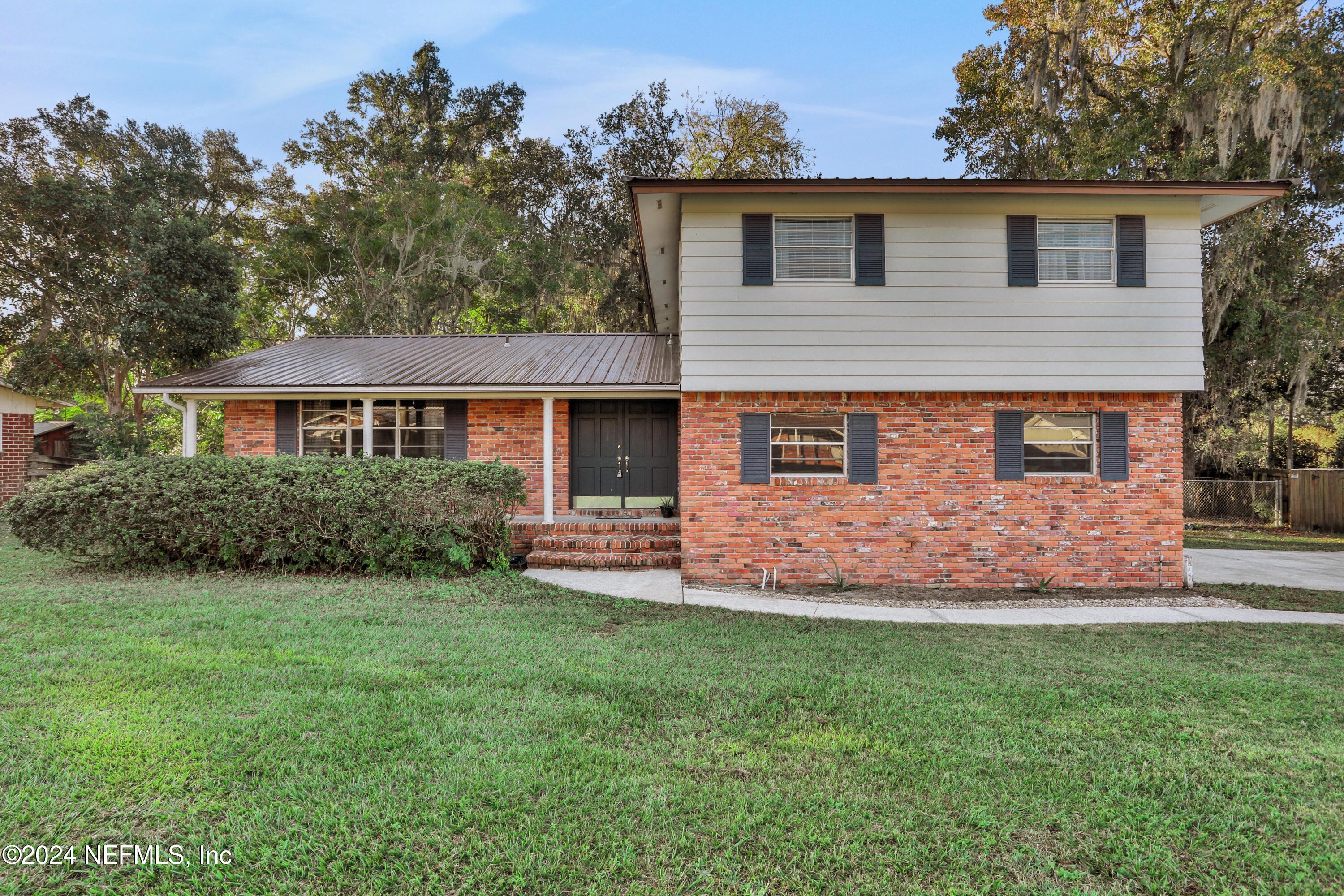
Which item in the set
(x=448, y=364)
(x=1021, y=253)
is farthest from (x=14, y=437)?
(x=1021, y=253)

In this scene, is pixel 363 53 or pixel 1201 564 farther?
pixel 363 53

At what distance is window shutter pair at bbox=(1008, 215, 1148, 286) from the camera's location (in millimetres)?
8055

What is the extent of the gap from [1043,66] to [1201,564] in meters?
11.5

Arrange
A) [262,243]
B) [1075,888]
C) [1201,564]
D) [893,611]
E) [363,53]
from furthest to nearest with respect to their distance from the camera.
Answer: [363,53]
[262,243]
[1201,564]
[893,611]
[1075,888]

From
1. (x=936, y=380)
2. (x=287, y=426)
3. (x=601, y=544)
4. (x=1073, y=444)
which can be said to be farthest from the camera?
(x=287, y=426)

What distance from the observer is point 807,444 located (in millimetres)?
8336

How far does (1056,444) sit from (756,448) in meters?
4.08

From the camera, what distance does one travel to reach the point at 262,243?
2080 cm

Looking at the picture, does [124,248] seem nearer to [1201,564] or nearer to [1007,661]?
[1007,661]

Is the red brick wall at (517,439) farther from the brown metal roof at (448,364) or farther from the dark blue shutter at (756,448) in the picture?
the dark blue shutter at (756,448)

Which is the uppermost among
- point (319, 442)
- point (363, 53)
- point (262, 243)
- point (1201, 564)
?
point (363, 53)

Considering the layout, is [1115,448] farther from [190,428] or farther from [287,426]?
[190,428]

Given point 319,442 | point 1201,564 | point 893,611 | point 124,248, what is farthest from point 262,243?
point 1201,564

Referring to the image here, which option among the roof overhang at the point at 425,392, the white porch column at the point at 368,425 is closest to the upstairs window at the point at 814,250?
the roof overhang at the point at 425,392
